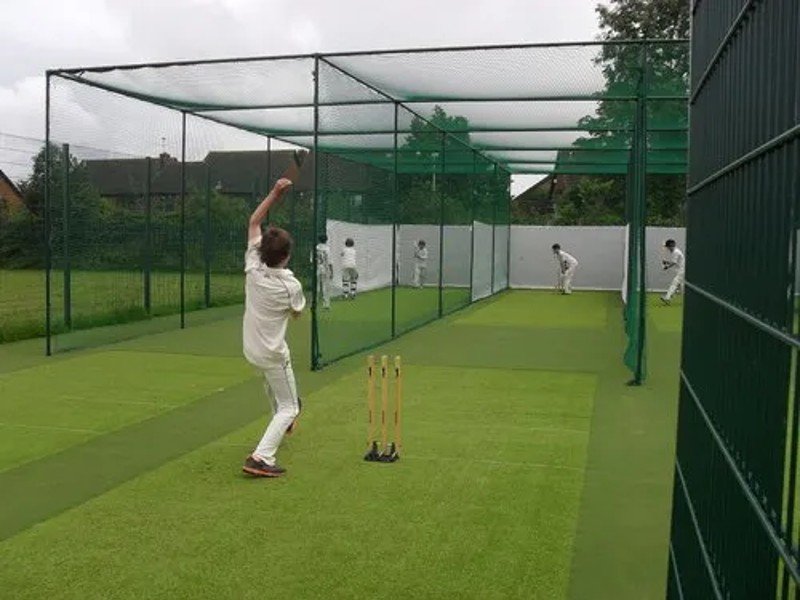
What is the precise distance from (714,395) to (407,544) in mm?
2225

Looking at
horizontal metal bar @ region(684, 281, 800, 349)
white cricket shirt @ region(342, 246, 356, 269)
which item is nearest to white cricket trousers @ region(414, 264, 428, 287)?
white cricket shirt @ region(342, 246, 356, 269)

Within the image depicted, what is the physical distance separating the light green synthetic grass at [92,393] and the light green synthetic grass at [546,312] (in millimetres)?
6059

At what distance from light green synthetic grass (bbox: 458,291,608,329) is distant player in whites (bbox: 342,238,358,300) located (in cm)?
230

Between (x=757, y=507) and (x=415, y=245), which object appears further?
(x=415, y=245)

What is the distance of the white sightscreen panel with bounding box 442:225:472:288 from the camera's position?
56.1 feet

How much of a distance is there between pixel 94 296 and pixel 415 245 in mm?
6482

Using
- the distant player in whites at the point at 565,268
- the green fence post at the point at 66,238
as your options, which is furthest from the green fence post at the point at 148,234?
the distant player in whites at the point at 565,268

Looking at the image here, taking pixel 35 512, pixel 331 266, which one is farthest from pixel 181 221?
pixel 35 512

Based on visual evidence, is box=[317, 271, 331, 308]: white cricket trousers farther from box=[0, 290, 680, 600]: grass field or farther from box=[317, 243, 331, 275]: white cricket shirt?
box=[0, 290, 680, 600]: grass field

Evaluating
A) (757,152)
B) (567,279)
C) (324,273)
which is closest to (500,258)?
(567,279)

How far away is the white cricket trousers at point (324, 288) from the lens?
10414 millimetres

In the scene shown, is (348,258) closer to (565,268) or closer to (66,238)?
(66,238)

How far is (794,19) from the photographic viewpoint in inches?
49.4

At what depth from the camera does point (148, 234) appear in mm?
13695
